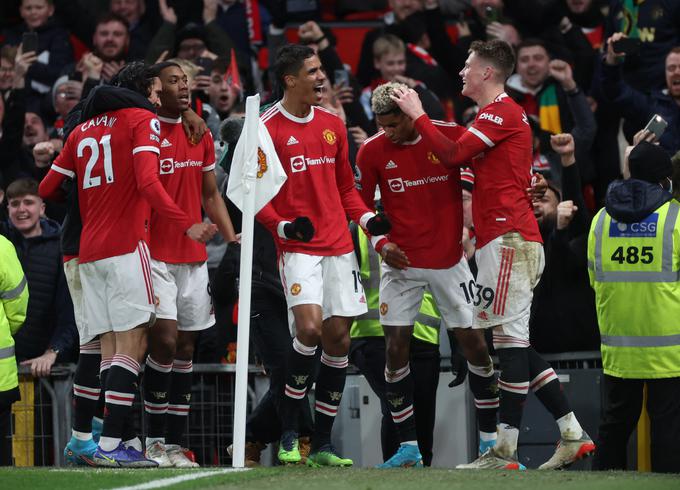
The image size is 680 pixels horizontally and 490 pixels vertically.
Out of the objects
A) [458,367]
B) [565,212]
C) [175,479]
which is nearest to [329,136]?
[565,212]

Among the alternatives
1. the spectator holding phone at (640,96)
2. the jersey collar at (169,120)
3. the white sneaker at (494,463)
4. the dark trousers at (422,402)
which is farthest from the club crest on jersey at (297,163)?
the spectator holding phone at (640,96)

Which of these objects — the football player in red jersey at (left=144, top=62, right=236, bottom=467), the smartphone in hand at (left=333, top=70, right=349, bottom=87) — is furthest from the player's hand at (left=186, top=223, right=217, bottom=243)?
the smartphone in hand at (left=333, top=70, right=349, bottom=87)

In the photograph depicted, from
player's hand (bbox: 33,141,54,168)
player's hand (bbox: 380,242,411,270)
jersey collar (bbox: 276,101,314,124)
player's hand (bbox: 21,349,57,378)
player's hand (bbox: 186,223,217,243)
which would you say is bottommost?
player's hand (bbox: 21,349,57,378)

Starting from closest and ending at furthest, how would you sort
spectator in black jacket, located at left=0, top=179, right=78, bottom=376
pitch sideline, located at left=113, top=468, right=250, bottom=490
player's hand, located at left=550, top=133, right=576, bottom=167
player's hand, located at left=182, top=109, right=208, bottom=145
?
pitch sideline, located at left=113, top=468, right=250, bottom=490 → player's hand, located at left=182, top=109, right=208, bottom=145 → player's hand, located at left=550, top=133, right=576, bottom=167 → spectator in black jacket, located at left=0, top=179, right=78, bottom=376

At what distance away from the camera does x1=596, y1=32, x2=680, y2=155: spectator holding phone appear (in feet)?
36.2

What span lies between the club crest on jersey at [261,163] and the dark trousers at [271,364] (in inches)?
66.8

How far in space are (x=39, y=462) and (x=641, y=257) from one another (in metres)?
4.88

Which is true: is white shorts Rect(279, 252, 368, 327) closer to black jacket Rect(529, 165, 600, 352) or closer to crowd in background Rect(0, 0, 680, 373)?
crowd in background Rect(0, 0, 680, 373)

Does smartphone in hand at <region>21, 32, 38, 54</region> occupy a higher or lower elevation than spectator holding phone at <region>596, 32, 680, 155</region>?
higher

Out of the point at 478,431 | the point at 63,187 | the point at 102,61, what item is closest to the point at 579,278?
the point at 478,431

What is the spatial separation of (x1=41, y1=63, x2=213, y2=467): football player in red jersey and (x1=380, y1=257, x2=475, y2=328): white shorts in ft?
4.80

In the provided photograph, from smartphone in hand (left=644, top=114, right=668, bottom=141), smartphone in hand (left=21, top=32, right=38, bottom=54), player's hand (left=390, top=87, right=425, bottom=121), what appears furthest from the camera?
smartphone in hand (left=21, top=32, right=38, bottom=54)

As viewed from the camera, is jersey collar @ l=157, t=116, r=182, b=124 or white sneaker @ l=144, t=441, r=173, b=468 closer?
white sneaker @ l=144, t=441, r=173, b=468

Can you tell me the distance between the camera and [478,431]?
9484 mm
